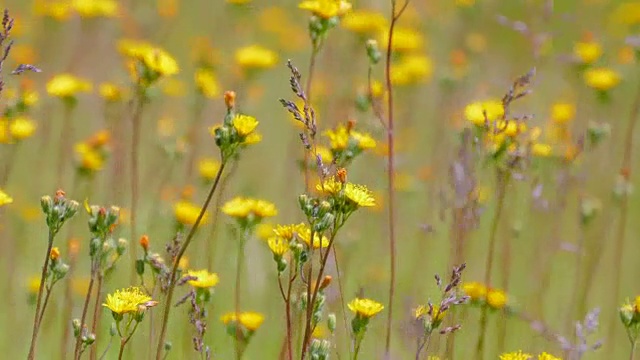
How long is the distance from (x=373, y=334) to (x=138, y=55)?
1609 mm

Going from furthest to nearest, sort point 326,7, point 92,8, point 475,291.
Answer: point 92,8
point 475,291
point 326,7

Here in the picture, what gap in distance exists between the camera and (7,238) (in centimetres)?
425

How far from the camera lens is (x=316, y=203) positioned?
1.91m

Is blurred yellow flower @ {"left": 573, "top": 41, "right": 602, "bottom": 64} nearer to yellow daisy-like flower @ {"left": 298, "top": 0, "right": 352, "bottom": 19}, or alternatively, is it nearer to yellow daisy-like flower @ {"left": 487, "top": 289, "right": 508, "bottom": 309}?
yellow daisy-like flower @ {"left": 487, "top": 289, "right": 508, "bottom": 309}

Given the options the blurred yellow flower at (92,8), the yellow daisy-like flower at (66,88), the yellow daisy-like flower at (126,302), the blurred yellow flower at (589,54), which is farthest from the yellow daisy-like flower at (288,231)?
the blurred yellow flower at (92,8)

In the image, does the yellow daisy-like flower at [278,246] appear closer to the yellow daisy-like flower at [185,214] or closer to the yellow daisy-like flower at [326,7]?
the yellow daisy-like flower at [326,7]

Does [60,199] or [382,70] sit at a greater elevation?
[382,70]

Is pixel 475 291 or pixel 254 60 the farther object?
pixel 254 60

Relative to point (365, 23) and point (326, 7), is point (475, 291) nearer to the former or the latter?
point (326, 7)

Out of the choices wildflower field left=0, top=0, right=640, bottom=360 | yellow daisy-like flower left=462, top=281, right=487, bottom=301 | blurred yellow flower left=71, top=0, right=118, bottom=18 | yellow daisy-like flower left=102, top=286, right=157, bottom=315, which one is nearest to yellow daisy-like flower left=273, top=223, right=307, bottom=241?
wildflower field left=0, top=0, right=640, bottom=360

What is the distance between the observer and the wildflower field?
214cm

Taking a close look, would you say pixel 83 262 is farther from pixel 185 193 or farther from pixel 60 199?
pixel 60 199

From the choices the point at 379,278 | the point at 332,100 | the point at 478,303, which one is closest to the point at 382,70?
the point at 332,100

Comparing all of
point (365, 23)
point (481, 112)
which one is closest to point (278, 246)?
point (481, 112)
